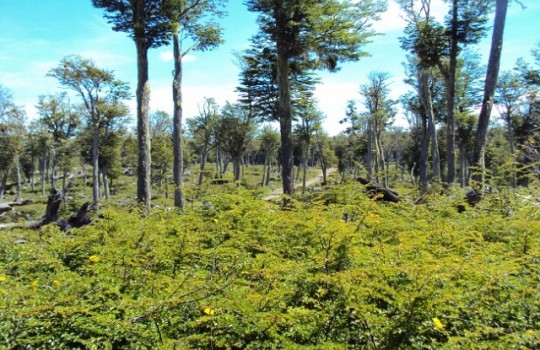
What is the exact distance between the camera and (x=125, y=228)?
457 cm

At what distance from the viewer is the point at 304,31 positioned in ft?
40.4

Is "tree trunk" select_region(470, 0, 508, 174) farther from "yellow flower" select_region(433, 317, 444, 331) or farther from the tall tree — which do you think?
"yellow flower" select_region(433, 317, 444, 331)

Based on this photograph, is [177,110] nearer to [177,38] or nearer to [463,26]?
[177,38]

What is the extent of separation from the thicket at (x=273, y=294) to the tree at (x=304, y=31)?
8.76 metres

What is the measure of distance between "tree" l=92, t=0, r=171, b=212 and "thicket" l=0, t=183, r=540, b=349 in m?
7.52

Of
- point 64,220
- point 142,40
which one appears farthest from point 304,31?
point 64,220

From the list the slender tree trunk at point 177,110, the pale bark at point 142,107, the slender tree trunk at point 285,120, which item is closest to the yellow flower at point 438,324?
the slender tree trunk at point 285,120

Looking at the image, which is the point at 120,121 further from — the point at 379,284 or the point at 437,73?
the point at 379,284

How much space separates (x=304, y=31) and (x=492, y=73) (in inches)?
231

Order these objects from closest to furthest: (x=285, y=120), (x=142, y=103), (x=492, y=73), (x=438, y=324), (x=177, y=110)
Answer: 1. (x=438, y=324)
2. (x=492, y=73)
3. (x=142, y=103)
4. (x=285, y=120)
5. (x=177, y=110)

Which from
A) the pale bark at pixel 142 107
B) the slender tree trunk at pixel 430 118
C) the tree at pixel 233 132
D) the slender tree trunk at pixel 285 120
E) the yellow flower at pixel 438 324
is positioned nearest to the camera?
the yellow flower at pixel 438 324

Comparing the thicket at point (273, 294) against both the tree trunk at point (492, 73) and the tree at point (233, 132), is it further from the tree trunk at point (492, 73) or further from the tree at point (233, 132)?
the tree at point (233, 132)

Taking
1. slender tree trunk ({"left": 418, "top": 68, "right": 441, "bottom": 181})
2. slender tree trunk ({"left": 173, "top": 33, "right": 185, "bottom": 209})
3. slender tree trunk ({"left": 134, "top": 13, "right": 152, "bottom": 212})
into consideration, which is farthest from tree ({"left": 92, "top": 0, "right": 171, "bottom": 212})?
slender tree trunk ({"left": 418, "top": 68, "right": 441, "bottom": 181})

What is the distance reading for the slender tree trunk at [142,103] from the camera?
11461 millimetres
